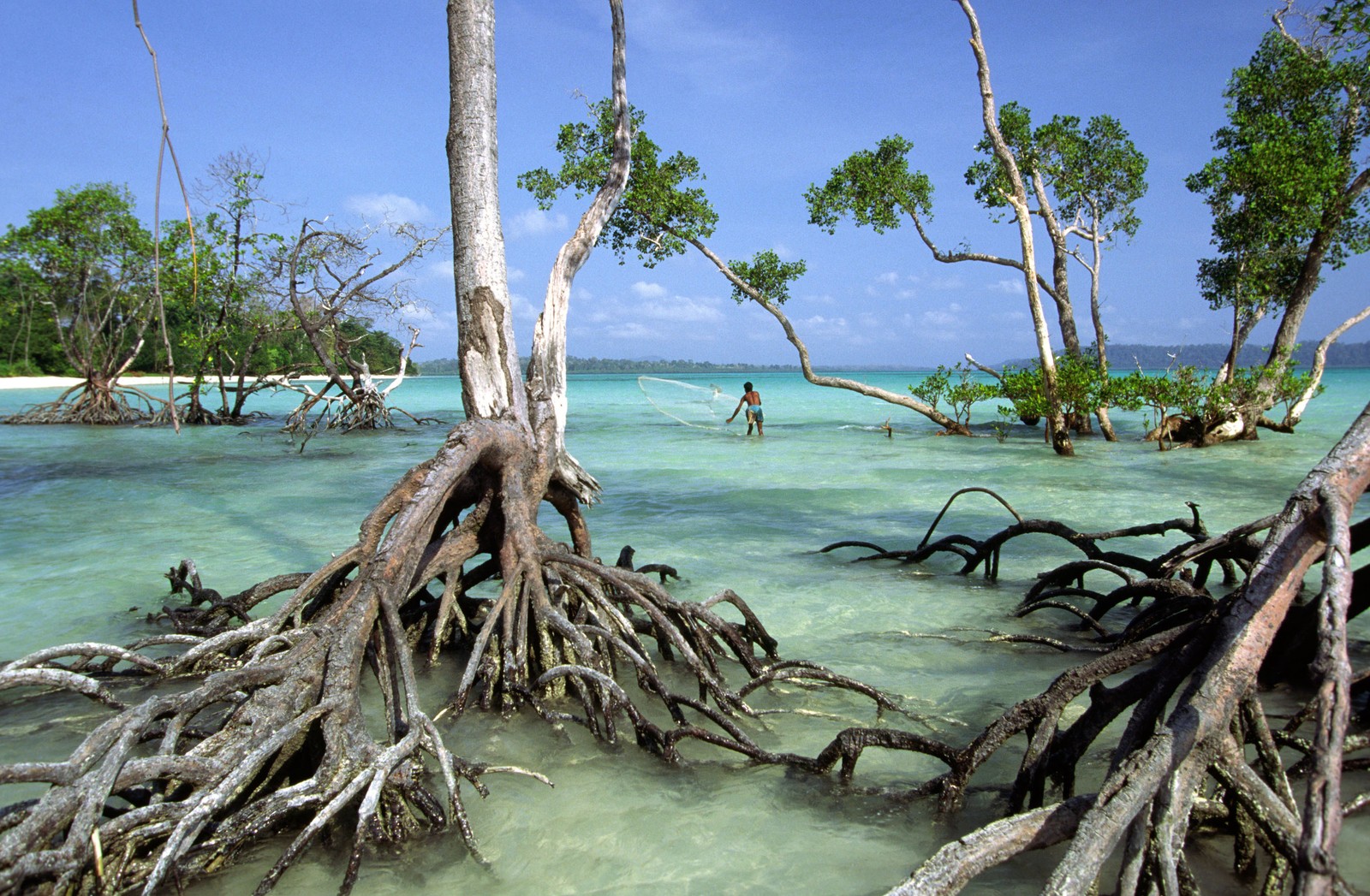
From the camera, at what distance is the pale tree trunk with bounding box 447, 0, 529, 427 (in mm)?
4574

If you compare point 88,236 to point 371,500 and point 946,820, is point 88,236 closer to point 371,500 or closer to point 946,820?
point 371,500

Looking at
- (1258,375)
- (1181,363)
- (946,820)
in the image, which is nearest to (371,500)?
(946,820)

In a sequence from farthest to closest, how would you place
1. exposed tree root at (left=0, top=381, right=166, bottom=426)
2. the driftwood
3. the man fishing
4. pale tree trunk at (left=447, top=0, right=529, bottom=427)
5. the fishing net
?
1. the fishing net
2. exposed tree root at (left=0, top=381, right=166, bottom=426)
3. the man fishing
4. pale tree trunk at (left=447, top=0, right=529, bottom=427)
5. the driftwood

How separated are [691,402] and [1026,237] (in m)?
15.0

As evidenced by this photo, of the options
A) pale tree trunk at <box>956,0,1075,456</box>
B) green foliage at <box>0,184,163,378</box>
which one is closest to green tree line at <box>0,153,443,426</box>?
green foliage at <box>0,184,163,378</box>

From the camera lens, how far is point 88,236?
72.7 ft

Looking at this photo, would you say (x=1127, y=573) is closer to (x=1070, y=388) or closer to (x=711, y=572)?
(x=711, y=572)

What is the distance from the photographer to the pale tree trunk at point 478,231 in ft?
15.0

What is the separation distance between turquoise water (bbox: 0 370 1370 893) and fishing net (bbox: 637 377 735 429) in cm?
702

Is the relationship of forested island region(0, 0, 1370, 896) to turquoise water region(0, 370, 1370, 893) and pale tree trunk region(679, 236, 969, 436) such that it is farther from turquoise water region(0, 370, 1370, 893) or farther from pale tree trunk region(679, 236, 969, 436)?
pale tree trunk region(679, 236, 969, 436)

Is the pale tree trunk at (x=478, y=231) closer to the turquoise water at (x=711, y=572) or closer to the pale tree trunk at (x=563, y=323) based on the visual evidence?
the pale tree trunk at (x=563, y=323)

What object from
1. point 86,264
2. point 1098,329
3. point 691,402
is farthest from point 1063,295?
point 86,264

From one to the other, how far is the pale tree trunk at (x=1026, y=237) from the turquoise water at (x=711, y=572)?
3.20 ft

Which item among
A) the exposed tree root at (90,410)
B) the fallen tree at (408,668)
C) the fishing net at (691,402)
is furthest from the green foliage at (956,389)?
the exposed tree root at (90,410)
